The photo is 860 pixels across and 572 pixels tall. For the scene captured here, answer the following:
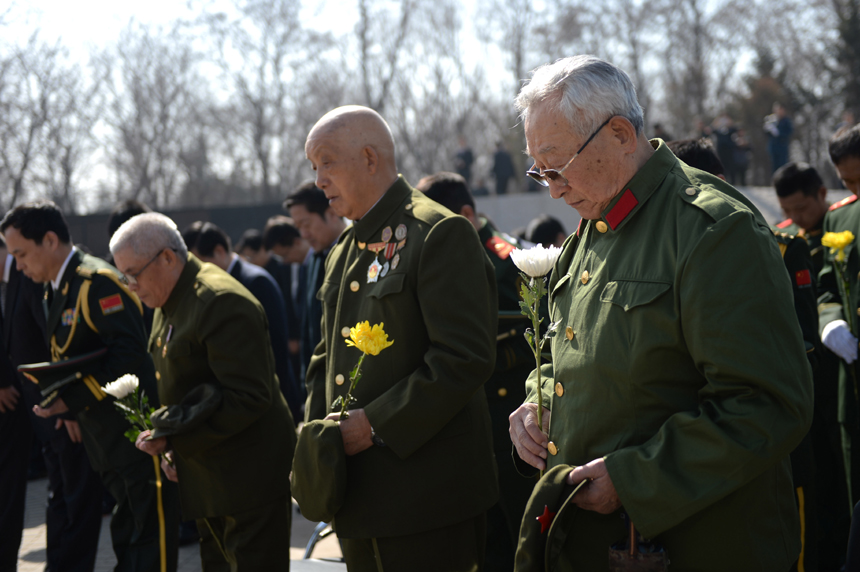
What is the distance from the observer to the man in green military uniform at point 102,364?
3990 millimetres

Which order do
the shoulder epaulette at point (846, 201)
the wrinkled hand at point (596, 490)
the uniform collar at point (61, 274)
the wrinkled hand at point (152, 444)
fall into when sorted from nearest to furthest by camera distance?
the wrinkled hand at point (596, 490) < the wrinkled hand at point (152, 444) < the shoulder epaulette at point (846, 201) < the uniform collar at point (61, 274)

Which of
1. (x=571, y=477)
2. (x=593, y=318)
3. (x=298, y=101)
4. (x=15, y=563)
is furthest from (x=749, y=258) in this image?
(x=298, y=101)

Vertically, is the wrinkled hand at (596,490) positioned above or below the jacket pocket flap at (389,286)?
below

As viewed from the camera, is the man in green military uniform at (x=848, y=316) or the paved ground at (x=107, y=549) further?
the paved ground at (x=107, y=549)

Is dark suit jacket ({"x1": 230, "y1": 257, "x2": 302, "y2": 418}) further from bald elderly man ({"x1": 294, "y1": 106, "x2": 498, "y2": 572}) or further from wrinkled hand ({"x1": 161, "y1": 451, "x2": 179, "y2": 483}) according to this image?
bald elderly man ({"x1": 294, "y1": 106, "x2": 498, "y2": 572})

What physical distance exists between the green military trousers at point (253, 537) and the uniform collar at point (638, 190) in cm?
239

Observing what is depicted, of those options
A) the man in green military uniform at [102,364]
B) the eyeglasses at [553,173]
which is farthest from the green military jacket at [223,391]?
the eyeglasses at [553,173]

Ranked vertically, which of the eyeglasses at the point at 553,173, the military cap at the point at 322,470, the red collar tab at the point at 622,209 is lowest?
the military cap at the point at 322,470

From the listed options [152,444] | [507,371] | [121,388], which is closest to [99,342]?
[121,388]

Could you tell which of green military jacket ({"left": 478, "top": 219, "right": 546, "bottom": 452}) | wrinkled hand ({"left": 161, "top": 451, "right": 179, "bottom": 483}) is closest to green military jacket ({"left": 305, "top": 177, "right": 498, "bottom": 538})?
green military jacket ({"left": 478, "top": 219, "right": 546, "bottom": 452})

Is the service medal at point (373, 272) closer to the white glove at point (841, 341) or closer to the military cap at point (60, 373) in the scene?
the military cap at point (60, 373)

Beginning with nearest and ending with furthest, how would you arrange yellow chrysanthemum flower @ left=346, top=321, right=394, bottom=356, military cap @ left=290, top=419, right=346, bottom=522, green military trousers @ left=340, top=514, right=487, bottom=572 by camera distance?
yellow chrysanthemum flower @ left=346, top=321, right=394, bottom=356
military cap @ left=290, top=419, right=346, bottom=522
green military trousers @ left=340, top=514, right=487, bottom=572

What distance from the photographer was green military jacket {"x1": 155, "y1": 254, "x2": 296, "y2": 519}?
3330mm

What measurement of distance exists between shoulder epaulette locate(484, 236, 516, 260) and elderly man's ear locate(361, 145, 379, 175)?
4.68 feet
